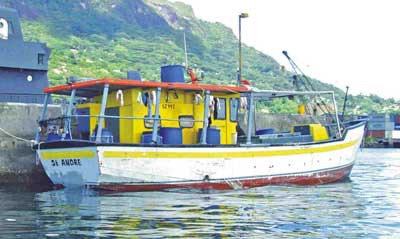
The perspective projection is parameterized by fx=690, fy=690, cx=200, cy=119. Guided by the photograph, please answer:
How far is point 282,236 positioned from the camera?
41.5 ft

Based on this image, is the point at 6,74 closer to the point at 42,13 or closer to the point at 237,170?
the point at 237,170

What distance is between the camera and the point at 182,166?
69.7 feet

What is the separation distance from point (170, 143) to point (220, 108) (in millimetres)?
3206

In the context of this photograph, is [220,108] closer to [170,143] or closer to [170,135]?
[170,135]

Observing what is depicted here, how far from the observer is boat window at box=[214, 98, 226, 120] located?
941 inches

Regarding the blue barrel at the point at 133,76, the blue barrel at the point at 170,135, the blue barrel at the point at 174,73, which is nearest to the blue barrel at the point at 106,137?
the blue barrel at the point at 170,135

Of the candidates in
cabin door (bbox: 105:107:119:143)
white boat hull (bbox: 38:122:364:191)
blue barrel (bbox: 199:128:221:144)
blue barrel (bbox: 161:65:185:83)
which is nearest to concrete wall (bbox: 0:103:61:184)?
white boat hull (bbox: 38:122:364:191)

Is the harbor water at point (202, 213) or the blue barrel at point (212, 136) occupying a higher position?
the blue barrel at point (212, 136)

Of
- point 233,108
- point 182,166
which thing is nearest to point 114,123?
point 182,166

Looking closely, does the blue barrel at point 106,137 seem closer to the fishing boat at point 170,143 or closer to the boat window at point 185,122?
the fishing boat at point 170,143

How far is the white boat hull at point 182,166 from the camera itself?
66.3 ft

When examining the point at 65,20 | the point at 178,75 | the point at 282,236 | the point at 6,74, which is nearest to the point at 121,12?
the point at 65,20

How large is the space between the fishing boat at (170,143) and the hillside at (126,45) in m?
79.3

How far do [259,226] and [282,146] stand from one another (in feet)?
32.0
